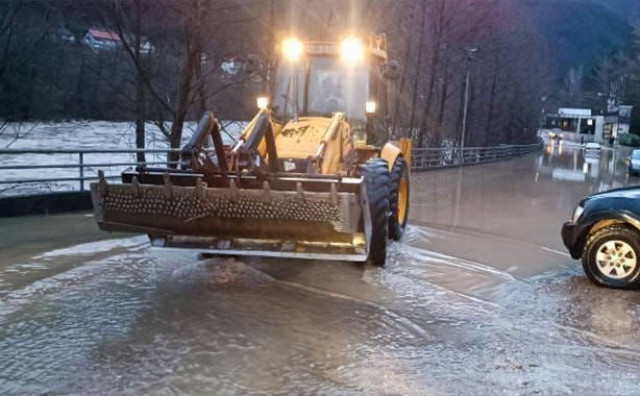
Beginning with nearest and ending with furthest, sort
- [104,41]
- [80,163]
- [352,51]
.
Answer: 1. [352,51]
2. [80,163]
3. [104,41]

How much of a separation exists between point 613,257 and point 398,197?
3.46 meters

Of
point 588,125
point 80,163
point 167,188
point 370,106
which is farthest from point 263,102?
point 588,125

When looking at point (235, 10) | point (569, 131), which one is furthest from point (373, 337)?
point (569, 131)

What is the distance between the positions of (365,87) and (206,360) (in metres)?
6.29

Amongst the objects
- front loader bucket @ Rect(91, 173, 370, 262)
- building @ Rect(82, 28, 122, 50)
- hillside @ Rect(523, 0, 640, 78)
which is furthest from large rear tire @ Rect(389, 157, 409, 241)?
hillside @ Rect(523, 0, 640, 78)

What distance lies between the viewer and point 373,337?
5695 mm

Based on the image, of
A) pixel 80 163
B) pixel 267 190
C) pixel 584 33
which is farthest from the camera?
pixel 584 33

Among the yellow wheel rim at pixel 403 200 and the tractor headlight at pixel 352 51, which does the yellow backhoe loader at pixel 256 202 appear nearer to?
the tractor headlight at pixel 352 51

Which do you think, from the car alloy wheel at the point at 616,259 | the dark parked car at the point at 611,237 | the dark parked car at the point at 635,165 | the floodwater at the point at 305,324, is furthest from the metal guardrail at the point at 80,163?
the dark parked car at the point at 635,165

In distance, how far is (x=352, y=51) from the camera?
1006 centimetres

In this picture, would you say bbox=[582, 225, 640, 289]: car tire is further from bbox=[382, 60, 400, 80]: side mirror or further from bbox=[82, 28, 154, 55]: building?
A: bbox=[82, 28, 154, 55]: building

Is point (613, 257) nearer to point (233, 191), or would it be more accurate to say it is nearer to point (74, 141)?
point (233, 191)

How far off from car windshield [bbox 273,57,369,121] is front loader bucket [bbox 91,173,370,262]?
3240mm

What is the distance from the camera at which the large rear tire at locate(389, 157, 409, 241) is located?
977 cm
